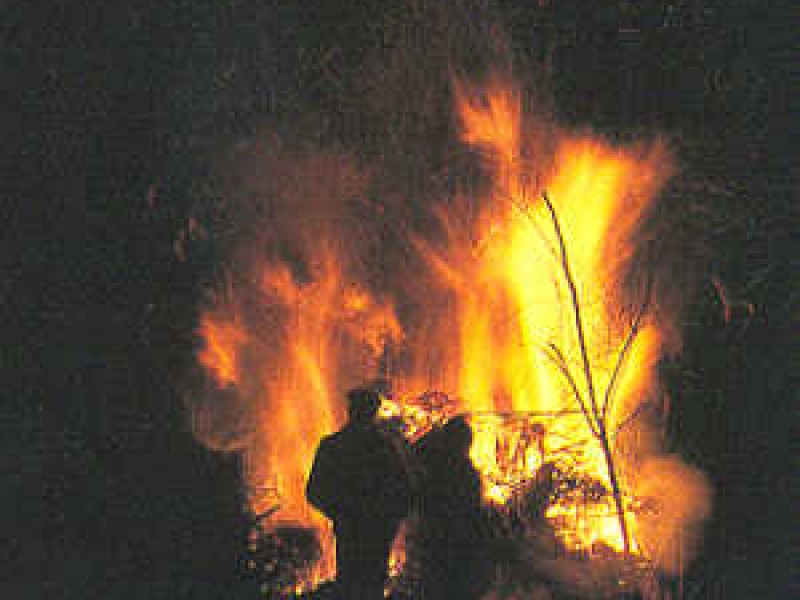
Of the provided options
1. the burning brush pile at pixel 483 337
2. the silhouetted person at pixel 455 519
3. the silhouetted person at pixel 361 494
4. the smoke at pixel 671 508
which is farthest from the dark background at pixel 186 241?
the silhouetted person at pixel 455 519

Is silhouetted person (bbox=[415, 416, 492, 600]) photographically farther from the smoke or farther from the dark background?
the smoke

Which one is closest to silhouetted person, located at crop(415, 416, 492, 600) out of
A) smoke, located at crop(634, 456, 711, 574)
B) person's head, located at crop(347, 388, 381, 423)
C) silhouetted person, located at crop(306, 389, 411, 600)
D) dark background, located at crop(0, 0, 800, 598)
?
silhouetted person, located at crop(306, 389, 411, 600)

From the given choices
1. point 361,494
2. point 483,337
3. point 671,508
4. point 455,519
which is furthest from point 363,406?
point 671,508

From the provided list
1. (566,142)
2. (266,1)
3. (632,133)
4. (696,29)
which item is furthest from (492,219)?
(266,1)

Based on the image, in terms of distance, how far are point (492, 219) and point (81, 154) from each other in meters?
3.96

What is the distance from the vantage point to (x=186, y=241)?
265 inches

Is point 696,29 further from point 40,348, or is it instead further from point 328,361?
point 40,348

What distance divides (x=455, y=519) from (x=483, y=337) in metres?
2.35

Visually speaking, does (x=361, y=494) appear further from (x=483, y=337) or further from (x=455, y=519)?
(x=483, y=337)

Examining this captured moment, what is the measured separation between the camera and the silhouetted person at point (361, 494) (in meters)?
4.01

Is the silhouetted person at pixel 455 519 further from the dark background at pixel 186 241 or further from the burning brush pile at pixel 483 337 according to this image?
the dark background at pixel 186 241

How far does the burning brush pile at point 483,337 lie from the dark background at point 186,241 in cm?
31

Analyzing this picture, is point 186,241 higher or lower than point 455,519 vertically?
higher

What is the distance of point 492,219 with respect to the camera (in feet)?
20.4
